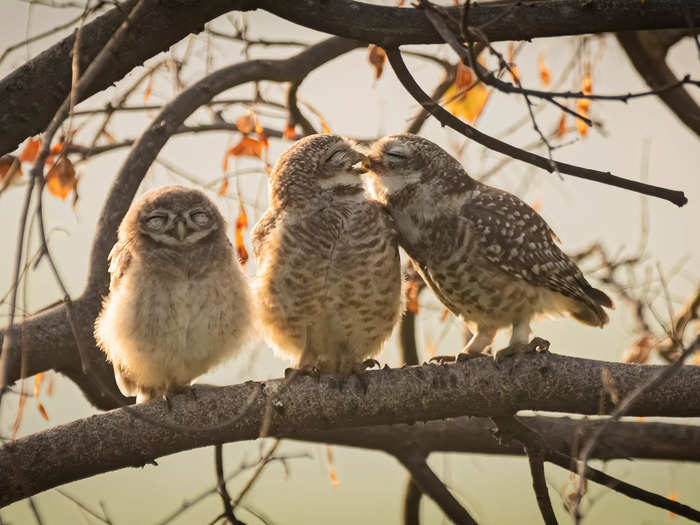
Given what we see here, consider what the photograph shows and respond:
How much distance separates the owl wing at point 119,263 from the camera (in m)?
3.00

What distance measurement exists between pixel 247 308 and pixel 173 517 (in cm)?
112

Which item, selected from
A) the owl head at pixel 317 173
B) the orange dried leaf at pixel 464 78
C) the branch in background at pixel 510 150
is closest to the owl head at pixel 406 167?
the owl head at pixel 317 173

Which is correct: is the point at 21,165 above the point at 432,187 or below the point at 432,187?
below

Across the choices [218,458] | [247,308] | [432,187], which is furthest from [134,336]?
[432,187]

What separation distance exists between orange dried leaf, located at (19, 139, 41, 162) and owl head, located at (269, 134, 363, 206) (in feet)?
3.28

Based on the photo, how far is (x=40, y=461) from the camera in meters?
2.53

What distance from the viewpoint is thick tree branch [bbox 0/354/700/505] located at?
2.58 meters

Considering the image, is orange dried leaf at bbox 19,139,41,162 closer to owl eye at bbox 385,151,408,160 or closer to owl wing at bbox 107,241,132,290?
owl wing at bbox 107,241,132,290

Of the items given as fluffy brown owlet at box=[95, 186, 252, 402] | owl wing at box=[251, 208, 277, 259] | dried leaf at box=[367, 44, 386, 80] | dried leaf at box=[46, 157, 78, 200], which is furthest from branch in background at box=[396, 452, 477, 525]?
dried leaf at box=[46, 157, 78, 200]

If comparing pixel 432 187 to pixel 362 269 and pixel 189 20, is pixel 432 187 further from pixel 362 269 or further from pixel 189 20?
pixel 189 20

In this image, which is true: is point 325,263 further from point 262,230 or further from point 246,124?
point 246,124

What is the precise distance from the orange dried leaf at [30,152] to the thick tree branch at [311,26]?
2.48 feet

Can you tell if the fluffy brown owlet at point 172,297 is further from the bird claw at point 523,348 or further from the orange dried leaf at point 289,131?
the orange dried leaf at point 289,131

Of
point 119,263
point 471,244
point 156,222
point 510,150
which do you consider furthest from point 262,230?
point 510,150
